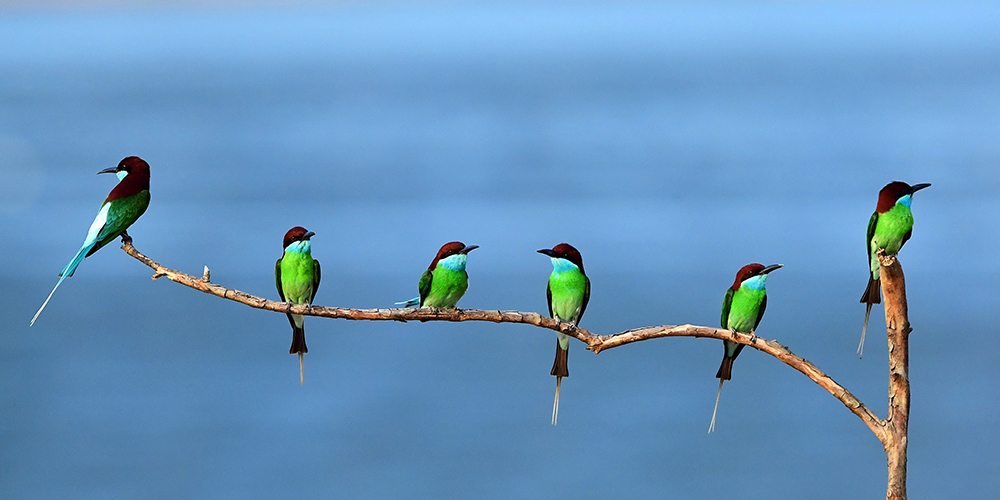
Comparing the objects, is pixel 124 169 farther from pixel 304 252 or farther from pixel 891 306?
pixel 891 306

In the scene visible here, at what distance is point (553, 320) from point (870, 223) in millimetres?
1418

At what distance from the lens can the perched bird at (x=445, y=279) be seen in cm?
363

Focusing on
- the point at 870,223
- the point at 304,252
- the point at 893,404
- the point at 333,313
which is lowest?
the point at 893,404

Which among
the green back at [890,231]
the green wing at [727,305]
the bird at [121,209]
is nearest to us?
the bird at [121,209]

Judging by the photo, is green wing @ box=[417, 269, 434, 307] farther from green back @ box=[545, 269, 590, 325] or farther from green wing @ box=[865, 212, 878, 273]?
green wing @ box=[865, 212, 878, 273]

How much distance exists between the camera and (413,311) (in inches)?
136

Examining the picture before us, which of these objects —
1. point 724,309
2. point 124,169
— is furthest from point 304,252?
point 724,309

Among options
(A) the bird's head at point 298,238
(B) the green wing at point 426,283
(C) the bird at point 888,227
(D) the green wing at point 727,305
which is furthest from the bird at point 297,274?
(C) the bird at point 888,227

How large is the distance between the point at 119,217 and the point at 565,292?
181 cm

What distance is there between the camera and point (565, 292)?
363cm

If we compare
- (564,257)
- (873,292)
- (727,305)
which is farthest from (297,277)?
(873,292)

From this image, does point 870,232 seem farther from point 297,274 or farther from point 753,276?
point 297,274

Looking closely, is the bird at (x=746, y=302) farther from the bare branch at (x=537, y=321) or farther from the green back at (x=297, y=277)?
the green back at (x=297, y=277)

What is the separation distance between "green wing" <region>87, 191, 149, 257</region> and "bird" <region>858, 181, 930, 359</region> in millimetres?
2991
